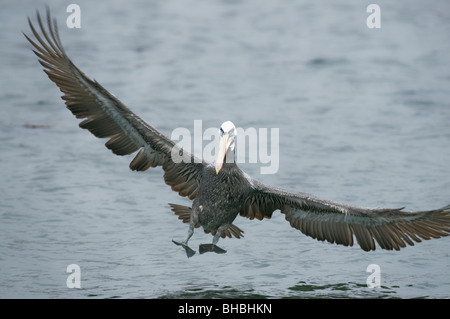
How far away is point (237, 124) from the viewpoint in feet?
48.3

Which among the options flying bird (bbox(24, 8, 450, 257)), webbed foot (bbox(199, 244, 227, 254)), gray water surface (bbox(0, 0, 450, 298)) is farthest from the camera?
gray water surface (bbox(0, 0, 450, 298))

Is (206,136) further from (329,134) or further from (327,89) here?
(327,89)

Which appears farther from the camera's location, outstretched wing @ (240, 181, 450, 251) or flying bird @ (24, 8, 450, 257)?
flying bird @ (24, 8, 450, 257)

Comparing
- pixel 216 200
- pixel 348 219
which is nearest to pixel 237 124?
pixel 216 200

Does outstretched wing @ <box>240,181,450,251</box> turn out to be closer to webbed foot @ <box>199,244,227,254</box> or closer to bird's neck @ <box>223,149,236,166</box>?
bird's neck @ <box>223,149,236,166</box>

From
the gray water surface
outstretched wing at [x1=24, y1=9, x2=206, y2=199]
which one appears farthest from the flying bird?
the gray water surface

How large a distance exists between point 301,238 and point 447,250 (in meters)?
1.76

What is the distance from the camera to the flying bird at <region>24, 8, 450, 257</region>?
360 inches

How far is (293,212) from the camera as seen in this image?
31.9ft

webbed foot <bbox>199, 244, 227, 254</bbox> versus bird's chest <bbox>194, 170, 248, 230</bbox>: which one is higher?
bird's chest <bbox>194, 170, 248, 230</bbox>

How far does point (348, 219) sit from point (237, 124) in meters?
5.50

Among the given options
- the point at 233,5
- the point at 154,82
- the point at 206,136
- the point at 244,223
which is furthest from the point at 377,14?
the point at 244,223

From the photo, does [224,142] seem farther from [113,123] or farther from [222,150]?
[113,123]

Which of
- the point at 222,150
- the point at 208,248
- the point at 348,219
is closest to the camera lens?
the point at 222,150
